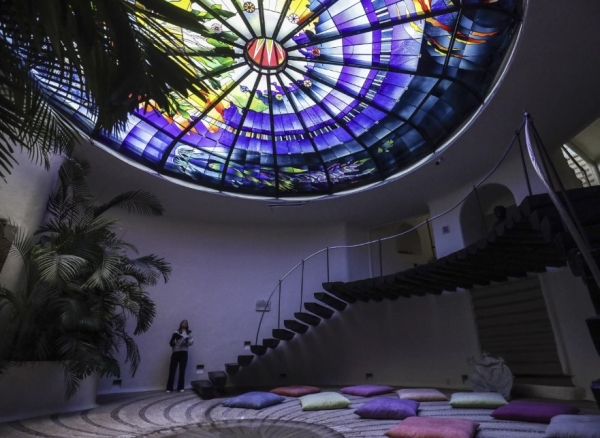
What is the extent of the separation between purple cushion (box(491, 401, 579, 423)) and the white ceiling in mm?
4591

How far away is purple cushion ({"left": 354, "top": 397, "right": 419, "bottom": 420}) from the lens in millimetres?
4539

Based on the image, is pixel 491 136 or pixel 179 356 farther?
pixel 179 356

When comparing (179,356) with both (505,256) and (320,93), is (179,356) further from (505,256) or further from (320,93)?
(505,256)

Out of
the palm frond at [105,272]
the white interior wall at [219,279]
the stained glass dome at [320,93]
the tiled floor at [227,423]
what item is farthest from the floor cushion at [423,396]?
the palm frond at [105,272]

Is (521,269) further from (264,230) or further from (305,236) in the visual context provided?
(264,230)

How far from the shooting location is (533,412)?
13.5ft

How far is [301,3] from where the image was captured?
5.56 m

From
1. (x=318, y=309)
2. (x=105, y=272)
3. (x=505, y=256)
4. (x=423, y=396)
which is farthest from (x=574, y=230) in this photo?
(x=318, y=309)

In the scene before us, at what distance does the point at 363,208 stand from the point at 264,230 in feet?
10.7

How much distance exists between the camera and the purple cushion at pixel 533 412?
4.02 metres

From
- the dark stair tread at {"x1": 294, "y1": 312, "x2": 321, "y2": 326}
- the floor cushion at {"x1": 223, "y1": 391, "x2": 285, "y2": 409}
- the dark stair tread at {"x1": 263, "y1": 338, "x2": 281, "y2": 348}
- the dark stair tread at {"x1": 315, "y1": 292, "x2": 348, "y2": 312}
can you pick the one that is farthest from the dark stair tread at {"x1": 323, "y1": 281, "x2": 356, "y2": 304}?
the floor cushion at {"x1": 223, "y1": 391, "x2": 285, "y2": 409}

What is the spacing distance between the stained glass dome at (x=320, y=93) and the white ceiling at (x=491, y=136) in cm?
34

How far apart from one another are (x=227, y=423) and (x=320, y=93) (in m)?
6.20

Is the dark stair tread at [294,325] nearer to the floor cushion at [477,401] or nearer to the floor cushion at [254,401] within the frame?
the floor cushion at [254,401]
